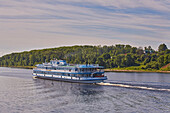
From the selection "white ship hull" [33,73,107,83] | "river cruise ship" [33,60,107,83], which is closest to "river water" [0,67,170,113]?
"white ship hull" [33,73,107,83]

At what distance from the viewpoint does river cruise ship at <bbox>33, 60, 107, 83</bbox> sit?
3912 inches

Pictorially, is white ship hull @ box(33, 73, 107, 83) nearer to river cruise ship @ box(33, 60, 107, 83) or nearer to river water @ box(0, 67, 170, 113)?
river cruise ship @ box(33, 60, 107, 83)

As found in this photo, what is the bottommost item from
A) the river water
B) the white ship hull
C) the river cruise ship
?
the river water

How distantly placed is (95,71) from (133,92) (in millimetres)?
31407

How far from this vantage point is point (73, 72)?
10362cm

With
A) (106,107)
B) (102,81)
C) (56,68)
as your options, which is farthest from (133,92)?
(56,68)

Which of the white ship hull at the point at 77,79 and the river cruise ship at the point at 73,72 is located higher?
the river cruise ship at the point at 73,72

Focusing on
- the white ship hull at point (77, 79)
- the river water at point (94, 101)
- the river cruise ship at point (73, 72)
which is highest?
the river cruise ship at point (73, 72)

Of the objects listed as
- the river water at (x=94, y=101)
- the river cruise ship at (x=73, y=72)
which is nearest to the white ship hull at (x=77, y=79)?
the river cruise ship at (x=73, y=72)

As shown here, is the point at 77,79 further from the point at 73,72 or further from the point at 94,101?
the point at 94,101

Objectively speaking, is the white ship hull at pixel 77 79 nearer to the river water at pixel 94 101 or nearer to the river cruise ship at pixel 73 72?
the river cruise ship at pixel 73 72

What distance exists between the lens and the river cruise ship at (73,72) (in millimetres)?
99375

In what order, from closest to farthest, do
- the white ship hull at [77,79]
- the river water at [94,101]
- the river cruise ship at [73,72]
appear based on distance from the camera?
1. the river water at [94,101]
2. the white ship hull at [77,79]
3. the river cruise ship at [73,72]

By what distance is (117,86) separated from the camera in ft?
283
